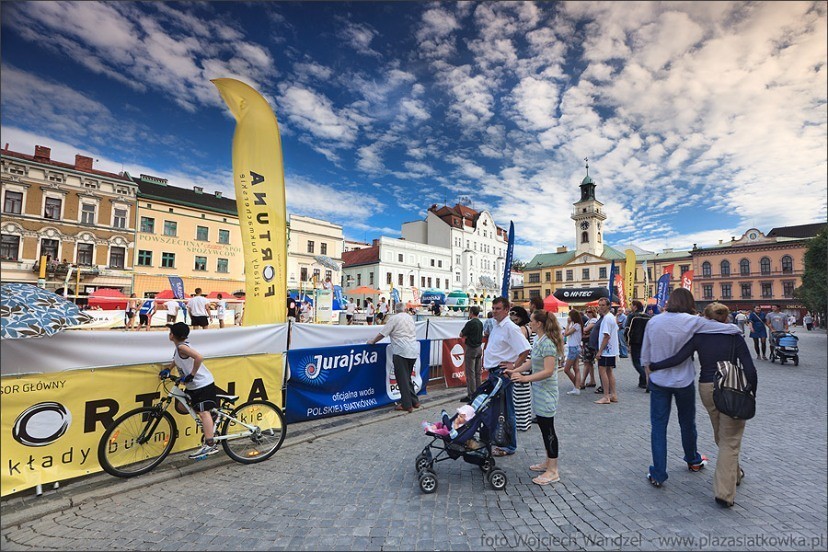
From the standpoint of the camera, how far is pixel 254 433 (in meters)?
5.27

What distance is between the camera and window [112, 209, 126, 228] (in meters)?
34.4

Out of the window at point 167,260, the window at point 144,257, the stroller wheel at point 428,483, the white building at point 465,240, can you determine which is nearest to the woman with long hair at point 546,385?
the stroller wheel at point 428,483

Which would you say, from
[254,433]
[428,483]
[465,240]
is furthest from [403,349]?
[465,240]

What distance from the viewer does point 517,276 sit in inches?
3125

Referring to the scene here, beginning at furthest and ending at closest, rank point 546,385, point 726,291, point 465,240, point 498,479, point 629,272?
point 465,240, point 726,291, point 629,272, point 546,385, point 498,479

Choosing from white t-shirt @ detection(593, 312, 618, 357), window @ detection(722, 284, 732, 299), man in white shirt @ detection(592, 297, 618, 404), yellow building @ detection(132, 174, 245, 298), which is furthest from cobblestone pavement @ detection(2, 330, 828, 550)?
window @ detection(722, 284, 732, 299)

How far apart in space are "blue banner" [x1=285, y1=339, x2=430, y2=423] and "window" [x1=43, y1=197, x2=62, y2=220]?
36643 millimetres

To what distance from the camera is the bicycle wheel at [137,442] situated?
14.6ft

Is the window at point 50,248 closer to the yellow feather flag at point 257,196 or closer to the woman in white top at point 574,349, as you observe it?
the yellow feather flag at point 257,196

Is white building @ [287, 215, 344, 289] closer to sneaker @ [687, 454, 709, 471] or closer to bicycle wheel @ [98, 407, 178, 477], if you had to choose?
bicycle wheel @ [98, 407, 178, 477]

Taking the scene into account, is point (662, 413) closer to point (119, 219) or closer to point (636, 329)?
Answer: point (636, 329)

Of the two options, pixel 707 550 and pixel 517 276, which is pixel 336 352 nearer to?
pixel 707 550

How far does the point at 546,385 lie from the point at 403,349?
10.9ft

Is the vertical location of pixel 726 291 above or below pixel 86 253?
below
